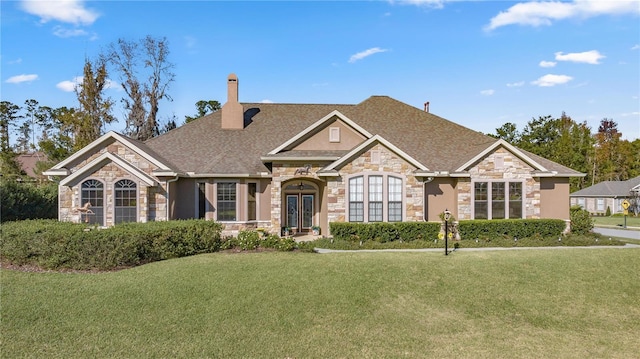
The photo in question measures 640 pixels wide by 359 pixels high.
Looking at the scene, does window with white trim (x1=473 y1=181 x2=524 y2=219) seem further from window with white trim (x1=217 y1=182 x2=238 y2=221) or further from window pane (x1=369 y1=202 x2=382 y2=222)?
window with white trim (x1=217 y1=182 x2=238 y2=221)

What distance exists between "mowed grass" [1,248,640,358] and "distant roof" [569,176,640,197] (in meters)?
38.2

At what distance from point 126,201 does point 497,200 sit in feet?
51.9

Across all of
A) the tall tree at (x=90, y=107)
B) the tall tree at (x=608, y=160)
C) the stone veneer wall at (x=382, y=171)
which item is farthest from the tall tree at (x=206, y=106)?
the tall tree at (x=608, y=160)

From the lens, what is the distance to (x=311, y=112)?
23422mm

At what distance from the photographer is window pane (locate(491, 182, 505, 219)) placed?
17.4 meters

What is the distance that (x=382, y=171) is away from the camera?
54.8 ft

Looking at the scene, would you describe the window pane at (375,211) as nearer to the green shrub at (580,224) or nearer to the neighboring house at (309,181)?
the neighboring house at (309,181)

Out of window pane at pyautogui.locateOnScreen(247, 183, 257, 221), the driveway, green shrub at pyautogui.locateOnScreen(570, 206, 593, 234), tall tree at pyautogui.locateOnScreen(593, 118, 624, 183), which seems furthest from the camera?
tall tree at pyautogui.locateOnScreen(593, 118, 624, 183)

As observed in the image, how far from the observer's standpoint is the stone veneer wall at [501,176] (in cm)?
1733

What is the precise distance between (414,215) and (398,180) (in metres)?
1.64

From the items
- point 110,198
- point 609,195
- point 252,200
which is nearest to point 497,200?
point 252,200

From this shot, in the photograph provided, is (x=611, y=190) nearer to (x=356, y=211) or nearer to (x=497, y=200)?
(x=497, y=200)

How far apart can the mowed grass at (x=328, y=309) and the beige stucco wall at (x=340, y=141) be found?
699 cm

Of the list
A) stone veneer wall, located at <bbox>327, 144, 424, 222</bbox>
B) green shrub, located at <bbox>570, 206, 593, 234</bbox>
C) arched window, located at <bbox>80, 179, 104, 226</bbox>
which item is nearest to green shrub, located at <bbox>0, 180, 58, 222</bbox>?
arched window, located at <bbox>80, 179, 104, 226</bbox>
